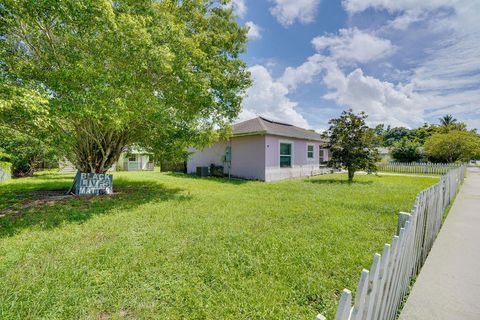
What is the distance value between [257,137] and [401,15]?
8.28 m

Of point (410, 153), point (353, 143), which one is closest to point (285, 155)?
point (353, 143)

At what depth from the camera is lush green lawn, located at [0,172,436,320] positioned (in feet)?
7.70

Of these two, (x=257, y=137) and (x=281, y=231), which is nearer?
(x=281, y=231)

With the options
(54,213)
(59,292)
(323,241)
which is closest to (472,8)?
(323,241)

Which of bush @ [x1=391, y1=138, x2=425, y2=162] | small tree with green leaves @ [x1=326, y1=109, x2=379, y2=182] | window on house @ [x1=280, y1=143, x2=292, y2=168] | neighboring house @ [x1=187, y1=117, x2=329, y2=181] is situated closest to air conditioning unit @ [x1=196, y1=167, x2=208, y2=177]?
neighboring house @ [x1=187, y1=117, x2=329, y2=181]

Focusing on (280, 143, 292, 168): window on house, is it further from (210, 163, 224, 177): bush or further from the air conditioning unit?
the air conditioning unit

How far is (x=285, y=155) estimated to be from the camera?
14.6 meters

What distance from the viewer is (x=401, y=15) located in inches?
337

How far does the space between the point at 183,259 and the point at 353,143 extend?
11.8m

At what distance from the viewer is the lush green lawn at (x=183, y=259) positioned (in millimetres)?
2346

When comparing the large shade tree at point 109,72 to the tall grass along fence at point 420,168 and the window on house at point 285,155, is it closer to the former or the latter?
the window on house at point 285,155

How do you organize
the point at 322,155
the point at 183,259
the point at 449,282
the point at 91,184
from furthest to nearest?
the point at 322,155
the point at 91,184
the point at 183,259
the point at 449,282

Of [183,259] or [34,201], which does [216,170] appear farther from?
[183,259]

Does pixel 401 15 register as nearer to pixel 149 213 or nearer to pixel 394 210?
pixel 394 210
